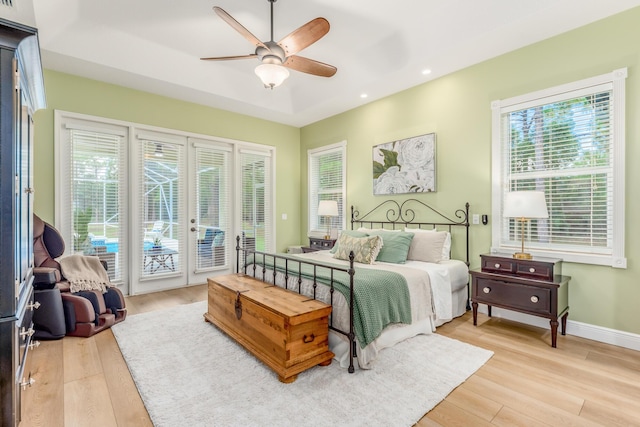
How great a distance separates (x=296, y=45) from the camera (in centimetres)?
282

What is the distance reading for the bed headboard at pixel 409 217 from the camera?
153 inches

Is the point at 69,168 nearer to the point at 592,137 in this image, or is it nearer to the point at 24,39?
the point at 24,39

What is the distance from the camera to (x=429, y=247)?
3.65 meters

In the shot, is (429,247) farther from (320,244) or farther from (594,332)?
(320,244)

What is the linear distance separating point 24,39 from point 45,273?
2165 millimetres

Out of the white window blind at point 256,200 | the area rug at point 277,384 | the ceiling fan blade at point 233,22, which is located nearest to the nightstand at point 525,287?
the area rug at point 277,384

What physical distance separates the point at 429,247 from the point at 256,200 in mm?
3351

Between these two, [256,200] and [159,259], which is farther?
[256,200]

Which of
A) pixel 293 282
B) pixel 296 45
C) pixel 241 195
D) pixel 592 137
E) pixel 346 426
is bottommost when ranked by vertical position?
pixel 346 426

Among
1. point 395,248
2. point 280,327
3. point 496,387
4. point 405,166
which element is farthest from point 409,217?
point 280,327

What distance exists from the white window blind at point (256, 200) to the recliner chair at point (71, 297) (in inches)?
94.3

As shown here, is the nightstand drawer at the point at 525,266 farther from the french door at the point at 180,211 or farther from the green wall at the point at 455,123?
the french door at the point at 180,211

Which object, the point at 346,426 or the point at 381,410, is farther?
the point at 381,410

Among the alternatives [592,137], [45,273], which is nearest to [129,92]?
[45,273]
